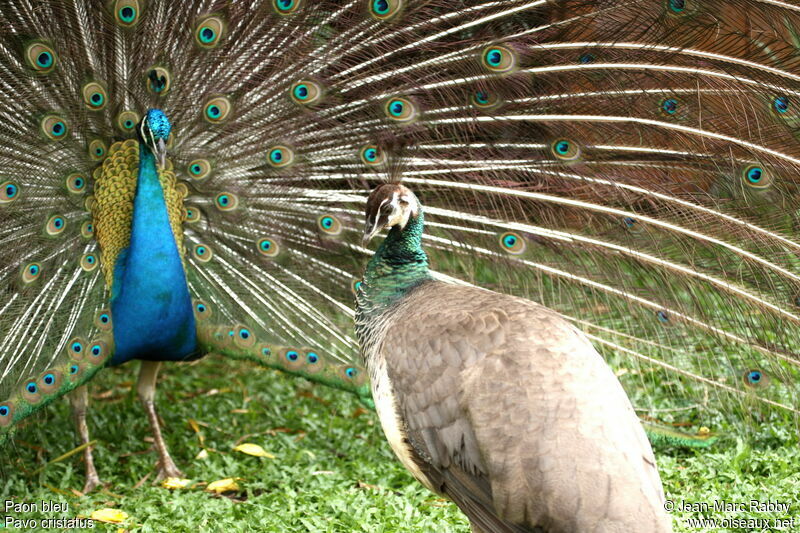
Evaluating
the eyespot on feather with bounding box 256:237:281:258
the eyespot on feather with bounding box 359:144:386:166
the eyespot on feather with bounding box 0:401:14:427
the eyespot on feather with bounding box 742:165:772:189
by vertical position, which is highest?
the eyespot on feather with bounding box 742:165:772:189

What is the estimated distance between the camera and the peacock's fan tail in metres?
3.45

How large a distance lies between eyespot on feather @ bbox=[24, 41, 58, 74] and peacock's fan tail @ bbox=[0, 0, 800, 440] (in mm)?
12

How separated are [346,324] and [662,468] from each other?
152 cm

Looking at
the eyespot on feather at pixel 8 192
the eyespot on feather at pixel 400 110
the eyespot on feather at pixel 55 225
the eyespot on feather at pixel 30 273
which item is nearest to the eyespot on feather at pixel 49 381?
the eyespot on feather at pixel 30 273

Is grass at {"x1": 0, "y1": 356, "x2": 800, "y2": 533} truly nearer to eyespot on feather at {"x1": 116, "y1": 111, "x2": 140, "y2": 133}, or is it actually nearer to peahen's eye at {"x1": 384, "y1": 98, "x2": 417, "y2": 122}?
eyespot on feather at {"x1": 116, "y1": 111, "x2": 140, "y2": 133}

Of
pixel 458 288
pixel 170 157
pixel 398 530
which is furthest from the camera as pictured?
pixel 170 157

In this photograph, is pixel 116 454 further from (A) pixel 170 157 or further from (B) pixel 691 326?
(B) pixel 691 326

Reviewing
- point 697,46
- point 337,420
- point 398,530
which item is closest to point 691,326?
point 697,46

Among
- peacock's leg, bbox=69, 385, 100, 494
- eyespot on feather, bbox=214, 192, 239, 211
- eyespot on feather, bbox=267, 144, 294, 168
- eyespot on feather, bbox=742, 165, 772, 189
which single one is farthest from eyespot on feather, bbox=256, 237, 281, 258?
eyespot on feather, bbox=742, 165, 772, 189

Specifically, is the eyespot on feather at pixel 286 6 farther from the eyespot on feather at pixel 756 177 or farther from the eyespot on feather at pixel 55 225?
the eyespot on feather at pixel 756 177

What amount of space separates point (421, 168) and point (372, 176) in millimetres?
226

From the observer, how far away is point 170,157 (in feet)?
12.8

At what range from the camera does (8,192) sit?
3518 mm

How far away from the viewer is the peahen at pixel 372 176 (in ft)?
11.3
